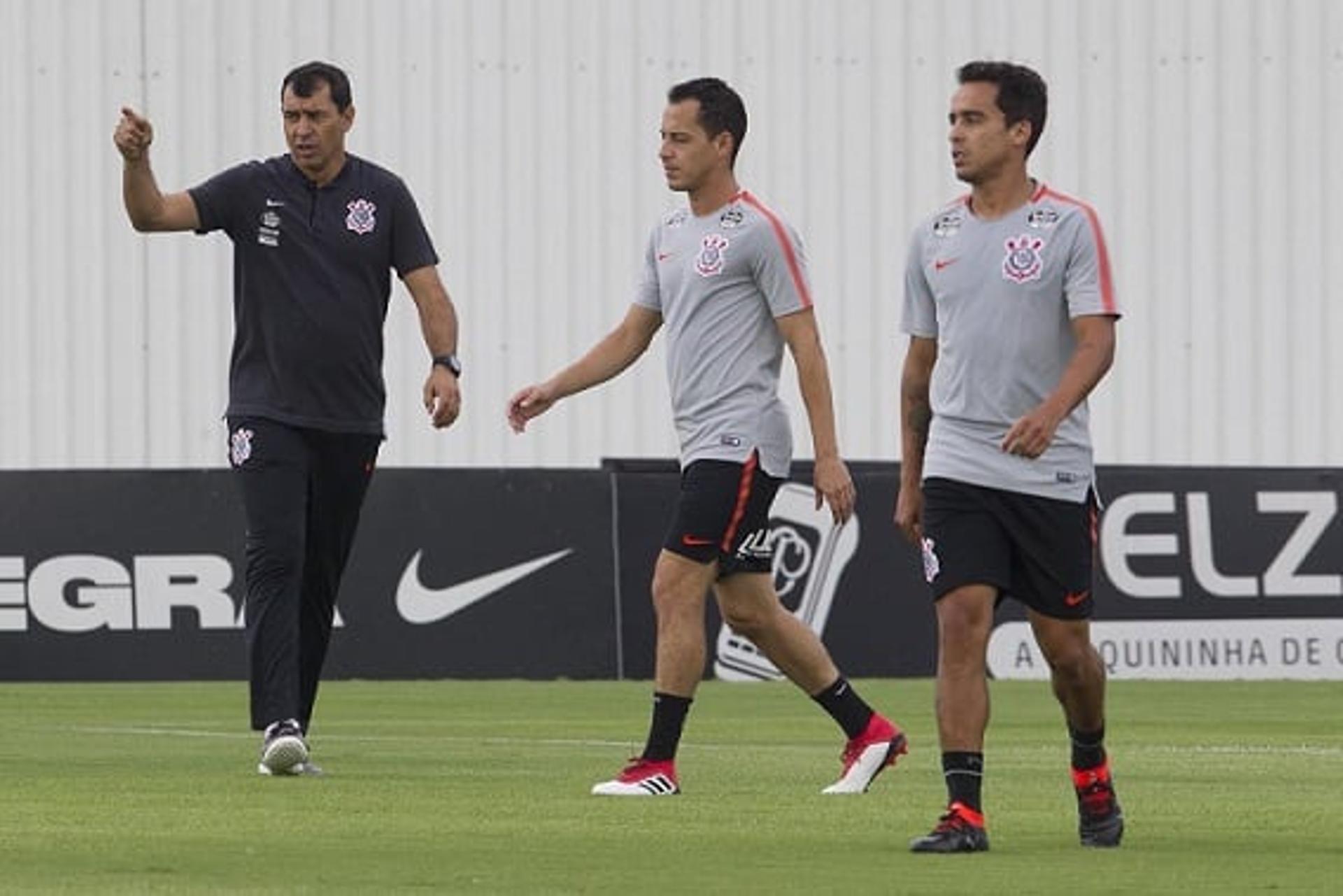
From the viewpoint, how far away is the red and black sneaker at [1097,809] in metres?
9.89

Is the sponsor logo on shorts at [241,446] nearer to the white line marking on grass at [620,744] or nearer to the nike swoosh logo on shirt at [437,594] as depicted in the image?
the white line marking on grass at [620,744]

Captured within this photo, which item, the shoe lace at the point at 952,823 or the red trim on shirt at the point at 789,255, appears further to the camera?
the red trim on shirt at the point at 789,255

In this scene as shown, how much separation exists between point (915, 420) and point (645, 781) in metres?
2.02

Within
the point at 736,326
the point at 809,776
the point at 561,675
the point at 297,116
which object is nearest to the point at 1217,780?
the point at 809,776

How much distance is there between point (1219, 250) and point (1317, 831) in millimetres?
19573

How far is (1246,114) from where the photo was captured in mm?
29578

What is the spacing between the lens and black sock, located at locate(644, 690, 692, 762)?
11.8m

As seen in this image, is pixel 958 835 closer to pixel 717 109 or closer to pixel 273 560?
pixel 717 109

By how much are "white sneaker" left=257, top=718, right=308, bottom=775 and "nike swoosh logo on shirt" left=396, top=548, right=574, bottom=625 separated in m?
9.73

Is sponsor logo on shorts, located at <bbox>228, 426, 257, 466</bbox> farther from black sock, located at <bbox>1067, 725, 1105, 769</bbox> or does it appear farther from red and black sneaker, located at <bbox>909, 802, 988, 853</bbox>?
red and black sneaker, located at <bbox>909, 802, 988, 853</bbox>

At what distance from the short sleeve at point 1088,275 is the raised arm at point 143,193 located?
3757 millimetres

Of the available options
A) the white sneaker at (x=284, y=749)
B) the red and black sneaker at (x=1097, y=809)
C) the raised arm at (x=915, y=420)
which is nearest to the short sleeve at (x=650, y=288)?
the white sneaker at (x=284, y=749)

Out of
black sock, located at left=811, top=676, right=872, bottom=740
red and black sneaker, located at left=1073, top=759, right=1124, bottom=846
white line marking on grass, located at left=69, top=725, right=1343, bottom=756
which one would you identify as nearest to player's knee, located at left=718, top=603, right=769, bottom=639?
black sock, located at left=811, top=676, right=872, bottom=740

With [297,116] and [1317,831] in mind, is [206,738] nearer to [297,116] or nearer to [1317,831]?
[297,116]
